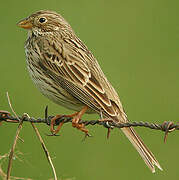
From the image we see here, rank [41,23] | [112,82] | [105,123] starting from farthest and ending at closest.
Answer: [112,82]
[41,23]
[105,123]

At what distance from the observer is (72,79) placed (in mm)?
7305

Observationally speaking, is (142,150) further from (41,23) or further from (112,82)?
(112,82)

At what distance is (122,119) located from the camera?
7.24 m

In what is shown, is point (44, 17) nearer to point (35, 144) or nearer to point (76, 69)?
point (76, 69)

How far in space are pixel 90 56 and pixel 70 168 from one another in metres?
2.39

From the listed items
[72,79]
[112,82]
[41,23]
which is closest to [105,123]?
[72,79]

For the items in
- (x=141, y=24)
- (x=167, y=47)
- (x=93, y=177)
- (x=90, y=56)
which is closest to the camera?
(x=90, y=56)

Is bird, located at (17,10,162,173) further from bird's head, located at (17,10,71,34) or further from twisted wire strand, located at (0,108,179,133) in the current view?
twisted wire strand, located at (0,108,179,133)

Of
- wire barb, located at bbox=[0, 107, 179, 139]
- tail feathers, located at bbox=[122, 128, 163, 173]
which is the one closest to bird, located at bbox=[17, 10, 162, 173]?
tail feathers, located at bbox=[122, 128, 163, 173]

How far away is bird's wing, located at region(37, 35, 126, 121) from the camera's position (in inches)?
278

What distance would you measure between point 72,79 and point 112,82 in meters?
4.52

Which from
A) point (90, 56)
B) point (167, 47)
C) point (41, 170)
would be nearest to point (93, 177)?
point (41, 170)

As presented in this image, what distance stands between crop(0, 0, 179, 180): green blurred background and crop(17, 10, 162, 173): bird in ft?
3.39

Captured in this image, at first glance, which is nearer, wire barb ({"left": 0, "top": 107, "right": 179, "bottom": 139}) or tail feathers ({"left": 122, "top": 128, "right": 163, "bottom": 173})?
wire barb ({"left": 0, "top": 107, "right": 179, "bottom": 139})
